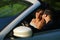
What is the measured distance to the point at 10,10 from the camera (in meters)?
4.89

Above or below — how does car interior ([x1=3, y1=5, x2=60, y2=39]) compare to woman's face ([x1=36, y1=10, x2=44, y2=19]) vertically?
below

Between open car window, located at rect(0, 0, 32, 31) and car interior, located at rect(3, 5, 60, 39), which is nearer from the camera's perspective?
car interior, located at rect(3, 5, 60, 39)

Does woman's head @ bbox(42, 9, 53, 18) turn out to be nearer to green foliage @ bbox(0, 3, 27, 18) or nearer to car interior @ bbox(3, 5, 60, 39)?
car interior @ bbox(3, 5, 60, 39)

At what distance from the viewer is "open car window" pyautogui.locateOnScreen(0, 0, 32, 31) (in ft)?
14.5

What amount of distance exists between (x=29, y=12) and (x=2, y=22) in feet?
1.49

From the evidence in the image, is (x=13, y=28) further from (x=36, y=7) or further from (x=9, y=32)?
(x=36, y=7)

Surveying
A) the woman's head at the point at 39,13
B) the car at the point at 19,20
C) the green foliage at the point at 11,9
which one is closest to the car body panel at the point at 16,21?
the car at the point at 19,20

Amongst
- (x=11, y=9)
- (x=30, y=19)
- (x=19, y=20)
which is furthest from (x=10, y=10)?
(x=19, y=20)

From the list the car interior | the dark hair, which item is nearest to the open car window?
the car interior

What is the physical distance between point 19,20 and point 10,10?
0.65 m

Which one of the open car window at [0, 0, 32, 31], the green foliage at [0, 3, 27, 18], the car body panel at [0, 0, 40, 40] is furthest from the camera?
the green foliage at [0, 3, 27, 18]

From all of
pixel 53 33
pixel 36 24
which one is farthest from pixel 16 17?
pixel 53 33

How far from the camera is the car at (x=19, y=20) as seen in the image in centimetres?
418

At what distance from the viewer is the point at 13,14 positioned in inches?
184
